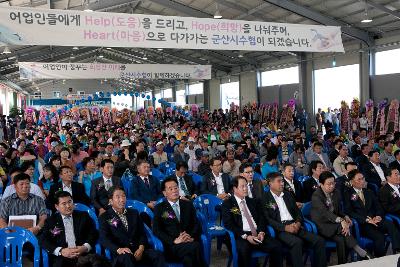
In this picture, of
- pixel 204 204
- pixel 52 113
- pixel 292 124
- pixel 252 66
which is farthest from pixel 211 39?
pixel 52 113

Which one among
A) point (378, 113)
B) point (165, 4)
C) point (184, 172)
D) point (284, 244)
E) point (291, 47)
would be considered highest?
point (165, 4)

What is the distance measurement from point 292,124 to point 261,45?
10.6m

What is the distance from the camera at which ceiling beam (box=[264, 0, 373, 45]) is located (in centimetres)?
1209

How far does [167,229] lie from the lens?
4059mm

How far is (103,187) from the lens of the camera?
5383 mm

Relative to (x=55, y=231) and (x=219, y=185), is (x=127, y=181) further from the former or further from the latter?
(x=55, y=231)

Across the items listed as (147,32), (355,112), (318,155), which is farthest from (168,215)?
(355,112)

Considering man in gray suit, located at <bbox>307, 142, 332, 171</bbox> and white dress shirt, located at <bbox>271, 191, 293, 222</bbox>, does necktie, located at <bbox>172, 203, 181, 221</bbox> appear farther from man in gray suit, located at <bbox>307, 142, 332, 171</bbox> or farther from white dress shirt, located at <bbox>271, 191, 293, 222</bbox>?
man in gray suit, located at <bbox>307, 142, 332, 171</bbox>

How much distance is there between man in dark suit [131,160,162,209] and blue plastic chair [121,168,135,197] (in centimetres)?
10

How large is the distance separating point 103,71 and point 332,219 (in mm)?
11131

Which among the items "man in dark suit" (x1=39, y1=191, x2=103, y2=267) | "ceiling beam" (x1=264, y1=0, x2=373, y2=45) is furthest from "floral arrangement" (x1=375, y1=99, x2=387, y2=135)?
"man in dark suit" (x1=39, y1=191, x2=103, y2=267)

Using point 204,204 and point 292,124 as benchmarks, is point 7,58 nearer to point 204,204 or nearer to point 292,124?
point 292,124

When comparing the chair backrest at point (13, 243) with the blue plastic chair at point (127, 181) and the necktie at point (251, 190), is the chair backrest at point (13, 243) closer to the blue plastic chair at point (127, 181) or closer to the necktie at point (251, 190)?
the blue plastic chair at point (127, 181)

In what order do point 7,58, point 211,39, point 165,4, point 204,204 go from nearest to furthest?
1. point 204,204
2. point 211,39
3. point 165,4
4. point 7,58
